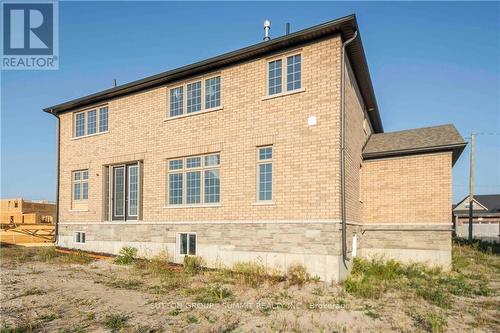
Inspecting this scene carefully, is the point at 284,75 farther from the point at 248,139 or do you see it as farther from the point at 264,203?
the point at 264,203

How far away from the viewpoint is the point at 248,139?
38.8ft

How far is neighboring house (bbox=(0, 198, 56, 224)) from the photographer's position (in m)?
21.3

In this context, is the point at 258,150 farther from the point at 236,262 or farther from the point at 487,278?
the point at 487,278

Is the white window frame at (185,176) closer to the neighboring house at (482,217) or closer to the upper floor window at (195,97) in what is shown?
the upper floor window at (195,97)

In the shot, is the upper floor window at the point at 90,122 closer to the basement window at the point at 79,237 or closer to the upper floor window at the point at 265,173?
the basement window at the point at 79,237

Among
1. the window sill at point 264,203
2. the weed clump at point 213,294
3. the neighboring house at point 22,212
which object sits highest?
the window sill at point 264,203

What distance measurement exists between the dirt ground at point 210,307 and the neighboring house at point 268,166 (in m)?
1.79

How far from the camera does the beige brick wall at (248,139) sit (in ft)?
34.3

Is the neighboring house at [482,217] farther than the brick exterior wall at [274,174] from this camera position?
Yes

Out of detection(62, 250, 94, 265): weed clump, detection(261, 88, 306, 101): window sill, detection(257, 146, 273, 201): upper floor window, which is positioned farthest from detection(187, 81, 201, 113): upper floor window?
detection(62, 250, 94, 265): weed clump

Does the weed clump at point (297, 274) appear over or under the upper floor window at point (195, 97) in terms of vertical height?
under

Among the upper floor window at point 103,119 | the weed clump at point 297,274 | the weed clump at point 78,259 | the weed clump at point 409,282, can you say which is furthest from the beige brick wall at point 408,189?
the upper floor window at point 103,119

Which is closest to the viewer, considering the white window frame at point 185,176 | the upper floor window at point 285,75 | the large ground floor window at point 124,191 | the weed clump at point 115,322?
the weed clump at point 115,322

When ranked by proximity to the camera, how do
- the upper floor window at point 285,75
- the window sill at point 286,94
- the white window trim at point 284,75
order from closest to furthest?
the window sill at point 286,94 < the white window trim at point 284,75 < the upper floor window at point 285,75
